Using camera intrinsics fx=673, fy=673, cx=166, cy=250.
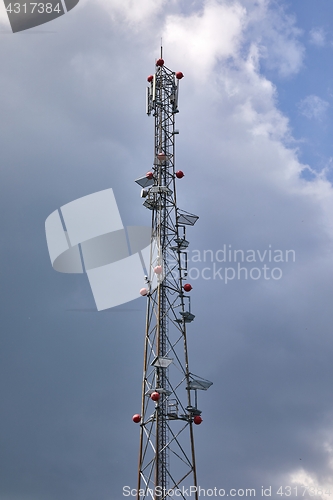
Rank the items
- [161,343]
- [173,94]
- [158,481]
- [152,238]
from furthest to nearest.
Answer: [173,94]
[152,238]
[161,343]
[158,481]

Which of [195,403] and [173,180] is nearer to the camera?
[195,403]

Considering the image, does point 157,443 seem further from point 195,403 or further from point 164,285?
point 164,285

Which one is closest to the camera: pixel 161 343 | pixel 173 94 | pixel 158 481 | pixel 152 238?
pixel 158 481

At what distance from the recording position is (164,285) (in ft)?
169

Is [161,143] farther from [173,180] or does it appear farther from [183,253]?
[183,253]

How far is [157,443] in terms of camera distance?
46.2 meters

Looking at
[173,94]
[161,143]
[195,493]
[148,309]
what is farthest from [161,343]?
[173,94]

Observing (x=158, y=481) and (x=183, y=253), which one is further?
(x=183, y=253)

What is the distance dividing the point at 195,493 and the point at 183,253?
18.0m

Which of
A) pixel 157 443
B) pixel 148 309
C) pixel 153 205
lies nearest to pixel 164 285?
pixel 148 309

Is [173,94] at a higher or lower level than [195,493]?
higher

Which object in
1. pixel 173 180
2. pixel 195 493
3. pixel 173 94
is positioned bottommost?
pixel 195 493

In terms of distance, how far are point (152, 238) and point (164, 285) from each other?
159 inches

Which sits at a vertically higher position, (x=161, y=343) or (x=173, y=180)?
(x=173, y=180)
